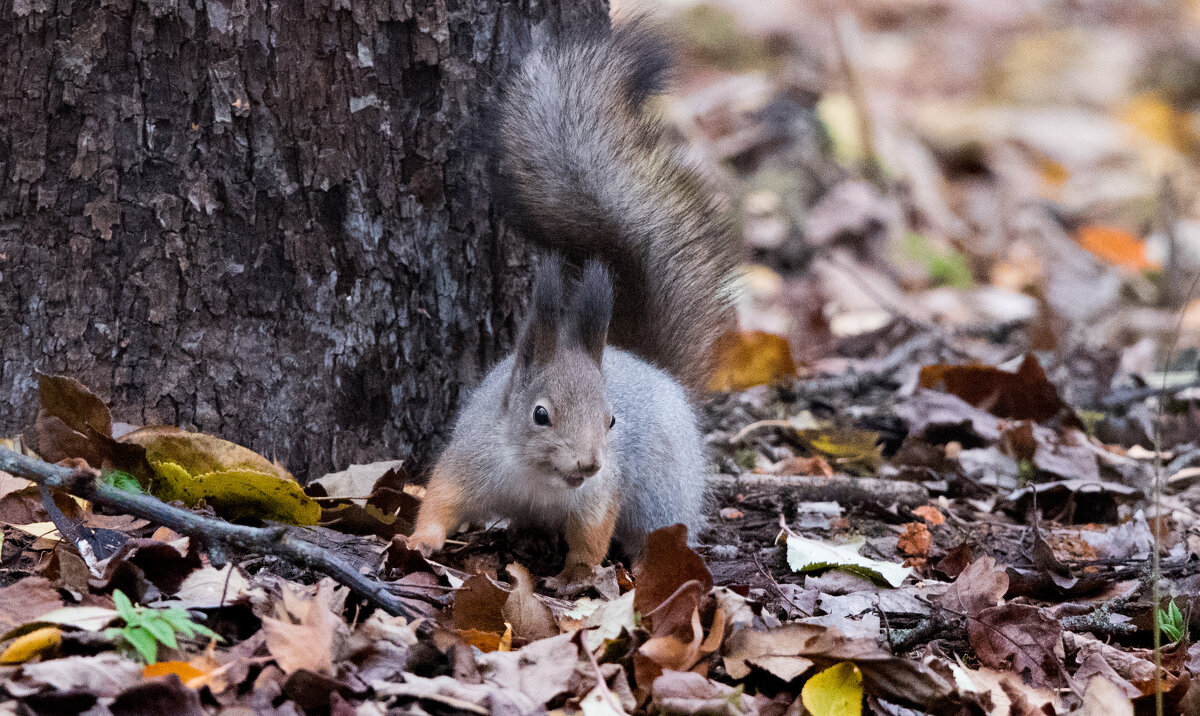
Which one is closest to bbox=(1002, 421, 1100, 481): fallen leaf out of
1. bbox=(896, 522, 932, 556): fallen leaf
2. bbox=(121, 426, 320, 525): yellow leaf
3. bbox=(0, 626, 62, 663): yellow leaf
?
bbox=(896, 522, 932, 556): fallen leaf

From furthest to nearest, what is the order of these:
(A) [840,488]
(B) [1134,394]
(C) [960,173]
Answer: (C) [960,173] → (B) [1134,394] → (A) [840,488]

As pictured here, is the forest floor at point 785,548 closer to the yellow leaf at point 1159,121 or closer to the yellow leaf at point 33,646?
the yellow leaf at point 33,646

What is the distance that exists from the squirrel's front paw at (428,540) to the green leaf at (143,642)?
2.58 feet

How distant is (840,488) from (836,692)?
1.19 metres

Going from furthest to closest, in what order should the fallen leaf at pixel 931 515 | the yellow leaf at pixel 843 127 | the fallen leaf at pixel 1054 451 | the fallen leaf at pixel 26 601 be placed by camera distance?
the yellow leaf at pixel 843 127, the fallen leaf at pixel 1054 451, the fallen leaf at pixel 931 515, the fallen leaf at pixel 26 601

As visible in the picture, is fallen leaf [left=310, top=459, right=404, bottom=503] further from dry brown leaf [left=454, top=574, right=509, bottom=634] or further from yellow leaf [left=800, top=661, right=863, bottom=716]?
yellow leaf [left=800, top=661, right=863, bottom=716]

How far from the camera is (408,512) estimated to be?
260cm

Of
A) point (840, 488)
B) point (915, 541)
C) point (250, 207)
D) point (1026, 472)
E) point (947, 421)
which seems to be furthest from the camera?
point (947, 421)

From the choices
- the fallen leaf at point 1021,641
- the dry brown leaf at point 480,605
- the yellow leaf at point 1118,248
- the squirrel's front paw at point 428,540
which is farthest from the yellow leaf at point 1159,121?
the dry brown leaf at point 480,605

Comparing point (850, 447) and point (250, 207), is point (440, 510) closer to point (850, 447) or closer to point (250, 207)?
point (250, 207)

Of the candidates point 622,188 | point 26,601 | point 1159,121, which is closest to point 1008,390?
point 622,188

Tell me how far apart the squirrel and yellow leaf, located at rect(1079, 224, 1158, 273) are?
4146 mm

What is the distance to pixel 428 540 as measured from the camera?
2.42 meters

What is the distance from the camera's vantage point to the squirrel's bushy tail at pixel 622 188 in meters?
2.69
